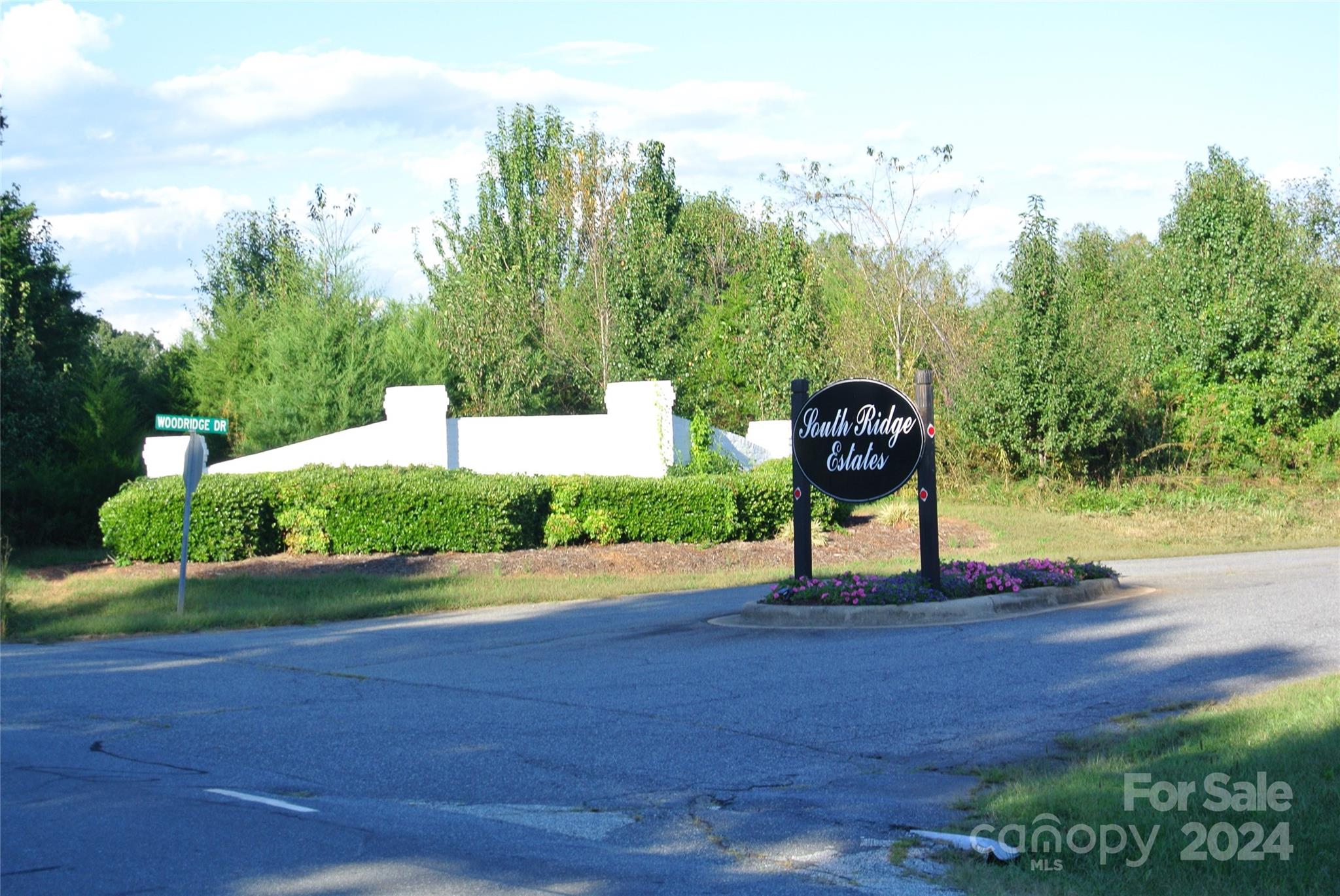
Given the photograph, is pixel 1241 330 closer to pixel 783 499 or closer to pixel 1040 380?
pixel 1040 380

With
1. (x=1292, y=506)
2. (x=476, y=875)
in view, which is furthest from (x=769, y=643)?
(x=1292, y=506)

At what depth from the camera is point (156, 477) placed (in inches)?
912

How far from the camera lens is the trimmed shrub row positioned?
21453 mm

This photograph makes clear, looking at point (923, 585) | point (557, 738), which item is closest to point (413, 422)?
point (923, 585)

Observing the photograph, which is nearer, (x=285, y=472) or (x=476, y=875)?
(x=476, y=875)

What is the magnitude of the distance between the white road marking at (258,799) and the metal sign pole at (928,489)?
357 inches

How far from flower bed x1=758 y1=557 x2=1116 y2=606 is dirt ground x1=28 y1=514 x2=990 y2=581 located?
611 cm

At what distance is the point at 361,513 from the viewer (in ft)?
72.2

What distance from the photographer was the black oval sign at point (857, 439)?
15.3m

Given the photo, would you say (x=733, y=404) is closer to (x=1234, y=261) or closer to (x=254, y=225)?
(x=1234, y=261)

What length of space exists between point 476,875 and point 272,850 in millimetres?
1117

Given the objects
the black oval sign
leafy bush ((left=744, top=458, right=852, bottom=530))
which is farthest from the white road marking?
leafy bush ((left=744, top=458, right=852, bottom=530))

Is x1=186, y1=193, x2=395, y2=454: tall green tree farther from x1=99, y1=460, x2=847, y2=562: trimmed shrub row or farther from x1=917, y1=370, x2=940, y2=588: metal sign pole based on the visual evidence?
x1=917, y1=370, x2=940, y2=588: metal sign pole

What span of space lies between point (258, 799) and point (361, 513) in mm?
15046
